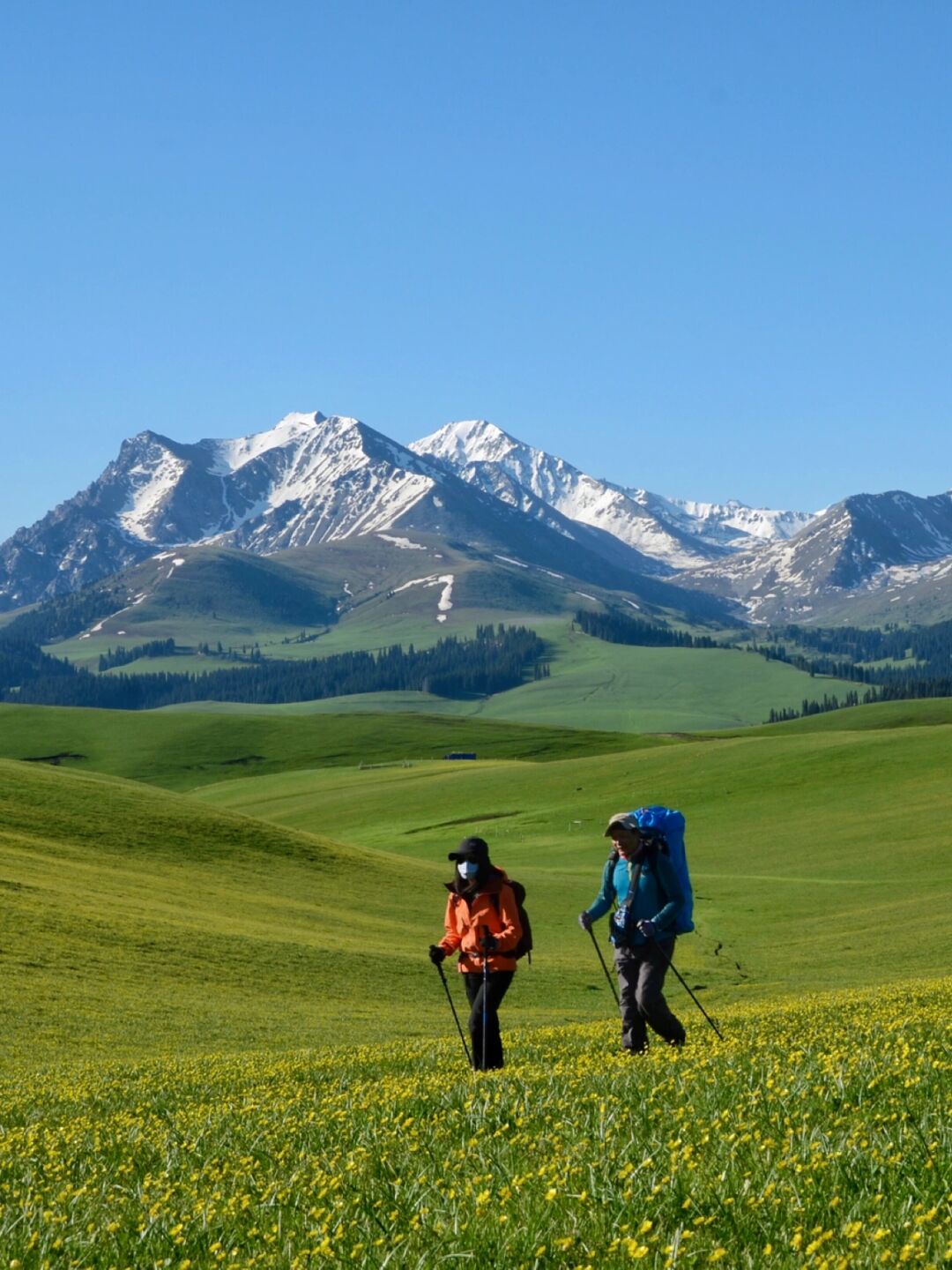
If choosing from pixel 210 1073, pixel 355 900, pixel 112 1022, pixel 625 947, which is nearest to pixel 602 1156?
pixel 625 947

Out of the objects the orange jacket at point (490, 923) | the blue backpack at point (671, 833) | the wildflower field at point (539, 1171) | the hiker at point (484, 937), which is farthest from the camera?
the orange jacket at point (490, 923)

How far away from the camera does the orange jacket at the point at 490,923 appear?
18797 millimetres

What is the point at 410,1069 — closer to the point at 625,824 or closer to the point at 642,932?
the point at 642,932

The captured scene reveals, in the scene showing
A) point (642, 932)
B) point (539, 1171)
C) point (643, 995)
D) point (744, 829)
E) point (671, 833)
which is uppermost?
point (671, 833)

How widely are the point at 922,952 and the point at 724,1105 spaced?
48.1m

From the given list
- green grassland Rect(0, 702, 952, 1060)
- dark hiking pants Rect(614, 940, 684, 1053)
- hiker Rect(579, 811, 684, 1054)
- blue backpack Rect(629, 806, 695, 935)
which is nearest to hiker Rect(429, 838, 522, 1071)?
hiker Rect(579, 811, 684, 1054)

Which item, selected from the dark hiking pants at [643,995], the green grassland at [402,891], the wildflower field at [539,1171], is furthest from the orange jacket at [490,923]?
the green grassland at [402,891]

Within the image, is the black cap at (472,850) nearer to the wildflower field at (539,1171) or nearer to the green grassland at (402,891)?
the wildflower field at (539,1171)

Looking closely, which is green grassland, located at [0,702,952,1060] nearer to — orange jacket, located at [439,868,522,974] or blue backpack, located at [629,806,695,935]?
blue backpack, located at [629,806,695,935]

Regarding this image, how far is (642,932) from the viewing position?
58.7ft

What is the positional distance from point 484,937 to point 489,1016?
3.87ft

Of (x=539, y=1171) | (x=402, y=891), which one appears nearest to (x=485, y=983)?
(x=539, y=1171)

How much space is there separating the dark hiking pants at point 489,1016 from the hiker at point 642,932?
5.43ft

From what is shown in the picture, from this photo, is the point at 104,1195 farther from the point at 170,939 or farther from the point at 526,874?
the point at 526,874
